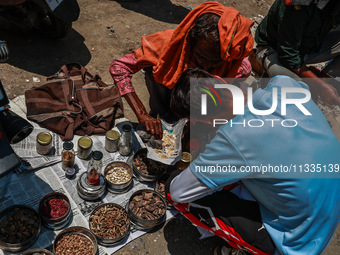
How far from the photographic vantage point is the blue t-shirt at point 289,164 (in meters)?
1.79

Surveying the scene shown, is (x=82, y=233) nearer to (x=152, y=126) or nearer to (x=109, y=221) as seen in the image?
(x=109, y=221)

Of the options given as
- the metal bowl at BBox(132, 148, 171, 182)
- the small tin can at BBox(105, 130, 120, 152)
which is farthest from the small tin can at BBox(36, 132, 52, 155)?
the metal bowl at BBox(132, 148, 171, 182)

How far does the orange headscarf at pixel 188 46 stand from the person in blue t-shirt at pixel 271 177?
0.52 meters

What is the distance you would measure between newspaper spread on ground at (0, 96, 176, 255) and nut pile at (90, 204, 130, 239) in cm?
9

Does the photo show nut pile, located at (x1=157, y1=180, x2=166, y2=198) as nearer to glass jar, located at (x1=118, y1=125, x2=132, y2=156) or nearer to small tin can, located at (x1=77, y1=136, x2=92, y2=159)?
glass jar, located at (x1=118, y1=125, x2=132, y2=156)

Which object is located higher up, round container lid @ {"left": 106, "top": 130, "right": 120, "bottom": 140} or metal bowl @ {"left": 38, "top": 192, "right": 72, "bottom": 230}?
round container lid @ {"left": 106, "top": 130, "right": 120, "bottom": 140}

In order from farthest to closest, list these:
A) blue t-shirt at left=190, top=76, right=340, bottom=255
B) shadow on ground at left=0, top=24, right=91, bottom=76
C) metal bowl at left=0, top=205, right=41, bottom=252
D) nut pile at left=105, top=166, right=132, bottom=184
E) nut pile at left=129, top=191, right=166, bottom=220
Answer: shadow on ground at left=0, top=24, right=91, bottom=76 < nut pile at left=105, top=166, right=132, bottom=184 < nut pile at left=129, top=191, right=166, bottom=220 < metal bowl at left=0, top=205, right=41, bottom=252 < blue t-shirt at left=190, top=76, right=340, bottom=255

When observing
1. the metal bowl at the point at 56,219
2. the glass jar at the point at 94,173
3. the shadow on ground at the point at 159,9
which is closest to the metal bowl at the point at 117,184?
the glass jar at the point at 94,173

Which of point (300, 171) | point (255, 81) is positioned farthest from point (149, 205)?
point (255, 81)

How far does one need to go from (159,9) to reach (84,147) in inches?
142

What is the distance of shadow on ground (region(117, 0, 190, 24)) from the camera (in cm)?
538

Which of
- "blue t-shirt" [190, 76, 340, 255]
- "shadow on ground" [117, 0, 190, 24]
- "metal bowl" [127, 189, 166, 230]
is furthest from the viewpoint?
"shadow on ground" [117, 0, 190, 24]

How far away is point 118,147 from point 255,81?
2405mm

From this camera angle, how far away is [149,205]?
2773 mm
